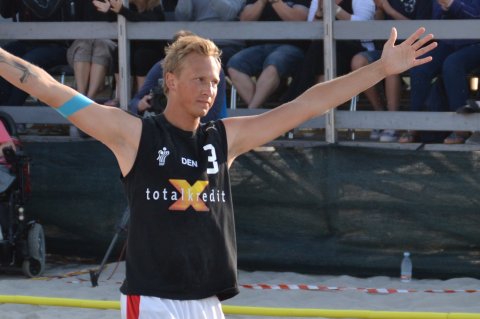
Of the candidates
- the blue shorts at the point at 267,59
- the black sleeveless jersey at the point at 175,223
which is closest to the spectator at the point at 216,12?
the blue shorts at the point at 267,59

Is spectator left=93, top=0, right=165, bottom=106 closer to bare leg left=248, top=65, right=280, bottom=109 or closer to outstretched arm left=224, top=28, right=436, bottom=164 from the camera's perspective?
bare leg left=248, top=65, right=280, bottom=109

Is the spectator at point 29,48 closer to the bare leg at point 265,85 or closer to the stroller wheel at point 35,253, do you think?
the stroller wheel at point 35,253

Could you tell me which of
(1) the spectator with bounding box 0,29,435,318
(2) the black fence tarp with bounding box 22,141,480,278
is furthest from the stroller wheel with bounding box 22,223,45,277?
(1) the spectator with bounding box 0,29,435,318

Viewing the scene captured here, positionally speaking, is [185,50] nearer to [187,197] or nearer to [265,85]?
[187,197]

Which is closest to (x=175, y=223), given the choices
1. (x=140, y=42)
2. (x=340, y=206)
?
(x=340, y=206)

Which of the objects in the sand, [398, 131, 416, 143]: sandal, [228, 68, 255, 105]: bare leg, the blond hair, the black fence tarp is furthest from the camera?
[228, 68, 255, 105]: bare leg

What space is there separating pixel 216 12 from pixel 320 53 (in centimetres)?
105

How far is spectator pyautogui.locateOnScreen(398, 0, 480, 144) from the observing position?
811cm

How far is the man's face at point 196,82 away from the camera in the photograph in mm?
3920

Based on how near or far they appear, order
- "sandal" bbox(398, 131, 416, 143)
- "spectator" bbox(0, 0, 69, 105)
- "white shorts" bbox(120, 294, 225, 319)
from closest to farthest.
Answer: "white shorts" bbox(120, 294, 225, 319) < "sandal" bbox(398, 131, 416, 143) < "spectator" bbox(0, 0, 69, 105)

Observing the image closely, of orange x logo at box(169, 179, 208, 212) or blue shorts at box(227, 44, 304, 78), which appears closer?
orange x logo at box(169, 179, 208, 212)

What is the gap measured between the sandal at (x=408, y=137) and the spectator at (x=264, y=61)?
3.53 feet

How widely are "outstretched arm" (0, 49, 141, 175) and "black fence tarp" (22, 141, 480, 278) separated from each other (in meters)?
4.75

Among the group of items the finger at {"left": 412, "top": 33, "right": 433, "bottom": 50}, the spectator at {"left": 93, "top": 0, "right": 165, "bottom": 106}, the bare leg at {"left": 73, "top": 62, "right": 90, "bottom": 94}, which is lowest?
the finger at {"left": 412, "top": 33, "right": 433, "bottom": 50}
